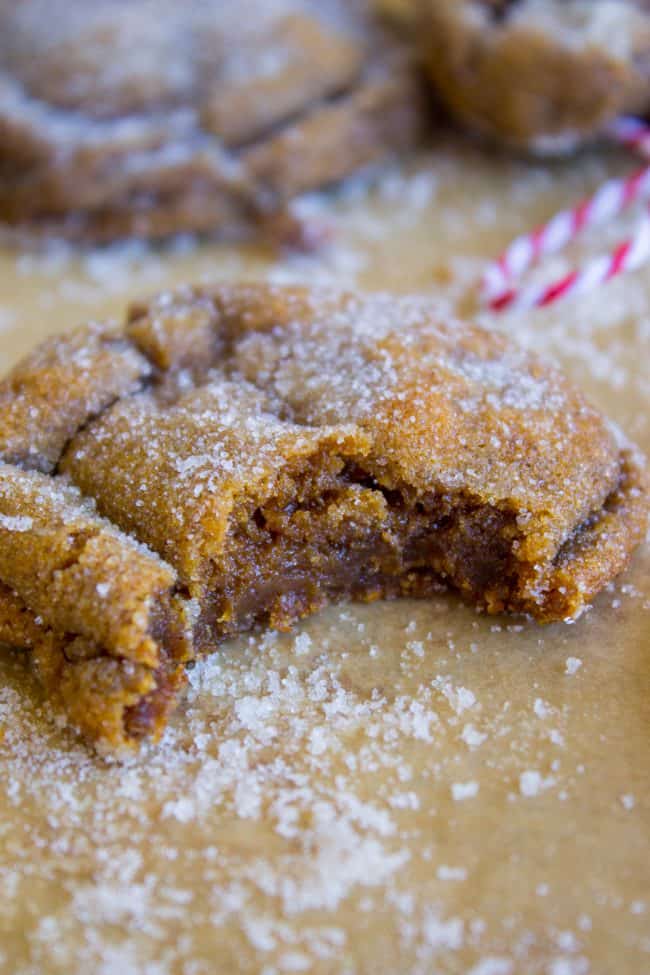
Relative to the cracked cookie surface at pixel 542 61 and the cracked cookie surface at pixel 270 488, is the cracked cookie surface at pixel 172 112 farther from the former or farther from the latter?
the cracked cookie surface at pixel 270 488

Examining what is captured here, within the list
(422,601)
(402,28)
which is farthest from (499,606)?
(402,28)

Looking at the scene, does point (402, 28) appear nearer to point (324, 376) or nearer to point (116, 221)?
point (116, 221)

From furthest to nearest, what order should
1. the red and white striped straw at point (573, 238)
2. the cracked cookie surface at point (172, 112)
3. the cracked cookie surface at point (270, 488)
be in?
1. the cracked cookie surface at point (172, 112)
2. the red and white striped straw at point (573, 238)
3. the cracked cookie surface at point (270, 488)

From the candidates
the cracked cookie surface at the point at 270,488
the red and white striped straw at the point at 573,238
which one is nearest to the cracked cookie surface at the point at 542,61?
the red and white striped straw at the point at 573,238

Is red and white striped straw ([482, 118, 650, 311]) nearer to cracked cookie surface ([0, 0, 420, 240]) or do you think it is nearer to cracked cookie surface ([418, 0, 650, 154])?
cracked cookie surface ([418, 0, 650, 154])

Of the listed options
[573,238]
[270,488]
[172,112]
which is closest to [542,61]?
[573,238]

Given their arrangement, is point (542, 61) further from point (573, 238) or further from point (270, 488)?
point (270, 488)

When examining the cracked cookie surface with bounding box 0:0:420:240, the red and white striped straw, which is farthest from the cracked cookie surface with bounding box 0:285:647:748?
the cracked cookie surface with bounding box 0:0:420:240
